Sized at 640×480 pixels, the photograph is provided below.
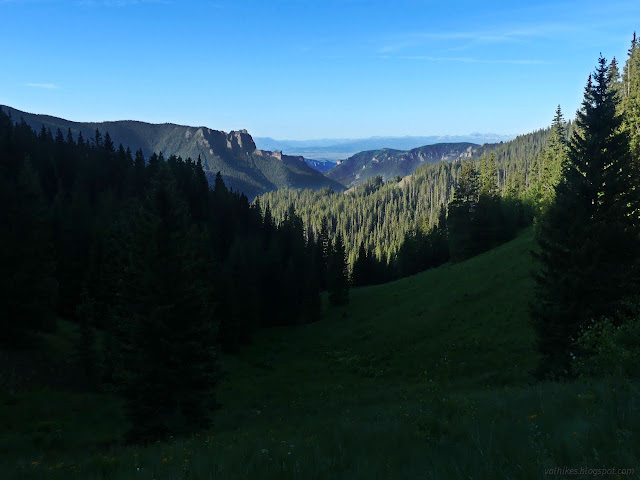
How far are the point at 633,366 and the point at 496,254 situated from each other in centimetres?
4952

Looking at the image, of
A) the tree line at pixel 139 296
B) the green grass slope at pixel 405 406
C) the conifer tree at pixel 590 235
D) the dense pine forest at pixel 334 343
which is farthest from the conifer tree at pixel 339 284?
the conifer tree at pixel 590 235

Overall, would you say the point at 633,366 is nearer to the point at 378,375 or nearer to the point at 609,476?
the point at 609,476

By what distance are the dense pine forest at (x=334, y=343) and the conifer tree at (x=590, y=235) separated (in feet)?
0.25

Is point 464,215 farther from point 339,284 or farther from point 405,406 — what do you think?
point 405,406

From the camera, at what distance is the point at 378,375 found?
99.3 feet

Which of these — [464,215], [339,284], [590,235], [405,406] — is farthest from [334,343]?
[464,215]

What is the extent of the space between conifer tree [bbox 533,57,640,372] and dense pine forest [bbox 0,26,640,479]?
0.08 meters

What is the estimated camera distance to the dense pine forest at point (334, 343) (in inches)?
276

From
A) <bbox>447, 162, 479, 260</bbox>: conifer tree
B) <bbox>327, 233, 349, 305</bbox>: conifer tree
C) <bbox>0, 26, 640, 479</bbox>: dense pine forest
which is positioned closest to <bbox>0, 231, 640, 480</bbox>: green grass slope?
<bbox>0, 26, 640, 479</bbox>: dense pine forest

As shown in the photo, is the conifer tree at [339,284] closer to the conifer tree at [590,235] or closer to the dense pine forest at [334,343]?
the dense pine forest at [334,343]

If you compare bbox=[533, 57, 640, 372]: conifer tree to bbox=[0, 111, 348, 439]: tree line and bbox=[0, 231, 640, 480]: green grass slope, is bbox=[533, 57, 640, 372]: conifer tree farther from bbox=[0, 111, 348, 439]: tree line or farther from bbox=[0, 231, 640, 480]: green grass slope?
bbox=[0, 111, 348, 439]: tree line

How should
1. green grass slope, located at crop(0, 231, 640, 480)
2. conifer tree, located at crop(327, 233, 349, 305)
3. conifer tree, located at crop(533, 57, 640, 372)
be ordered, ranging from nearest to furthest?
green grass slope, located at crop(0, 231, 640, 480) → conifer tree, located at crop(533, 57, 640, 372) → conifer tree, located at crop(327, 233, 349, 305)

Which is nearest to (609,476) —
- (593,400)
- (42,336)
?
(593,400)

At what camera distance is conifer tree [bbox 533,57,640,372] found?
15812 millimetres
